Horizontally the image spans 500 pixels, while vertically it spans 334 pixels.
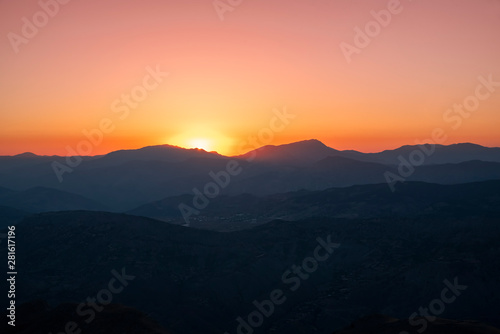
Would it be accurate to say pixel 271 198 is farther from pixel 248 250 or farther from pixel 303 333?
pixel 303 333

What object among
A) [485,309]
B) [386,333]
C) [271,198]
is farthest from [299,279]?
[271,198]
